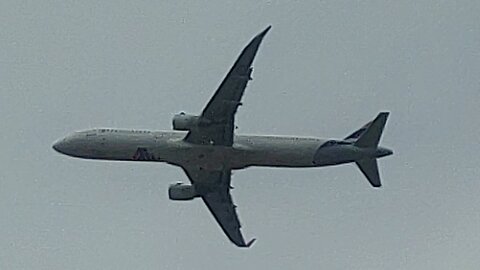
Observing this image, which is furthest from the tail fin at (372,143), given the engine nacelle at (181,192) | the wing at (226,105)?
the engine nacelle at (181,192)

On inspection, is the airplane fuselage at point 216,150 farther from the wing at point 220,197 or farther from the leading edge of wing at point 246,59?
the leading edge of wing at point 246,59

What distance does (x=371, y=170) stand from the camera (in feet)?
382

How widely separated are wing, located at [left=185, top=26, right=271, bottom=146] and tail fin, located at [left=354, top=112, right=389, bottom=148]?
10224 millimetres

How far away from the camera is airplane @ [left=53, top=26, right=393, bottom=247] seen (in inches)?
4560

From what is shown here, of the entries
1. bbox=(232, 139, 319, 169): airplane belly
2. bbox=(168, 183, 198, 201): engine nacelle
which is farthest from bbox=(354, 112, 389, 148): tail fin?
bbox=(168, 183, 198, 201): engine nacelle

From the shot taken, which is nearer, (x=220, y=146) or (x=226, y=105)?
(x=226, y=105)

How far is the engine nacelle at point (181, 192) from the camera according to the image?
417ft

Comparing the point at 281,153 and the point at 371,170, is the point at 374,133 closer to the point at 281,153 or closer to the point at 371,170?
the point at 371,170

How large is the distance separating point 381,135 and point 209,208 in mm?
19711

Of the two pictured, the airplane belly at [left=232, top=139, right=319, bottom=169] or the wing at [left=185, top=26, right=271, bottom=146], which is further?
the airplane belly at [left=232, top=139, right=319, bottom=169]

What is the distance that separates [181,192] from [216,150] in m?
10.3

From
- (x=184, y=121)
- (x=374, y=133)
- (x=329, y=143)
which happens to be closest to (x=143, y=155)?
(x=184, y=121)

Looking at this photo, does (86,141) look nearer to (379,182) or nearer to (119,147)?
(119,147)

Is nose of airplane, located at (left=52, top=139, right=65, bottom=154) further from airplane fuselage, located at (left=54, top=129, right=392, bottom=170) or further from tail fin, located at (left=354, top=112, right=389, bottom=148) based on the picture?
tail fin, located at (left=354, top=112, right=389, bottom=148)
